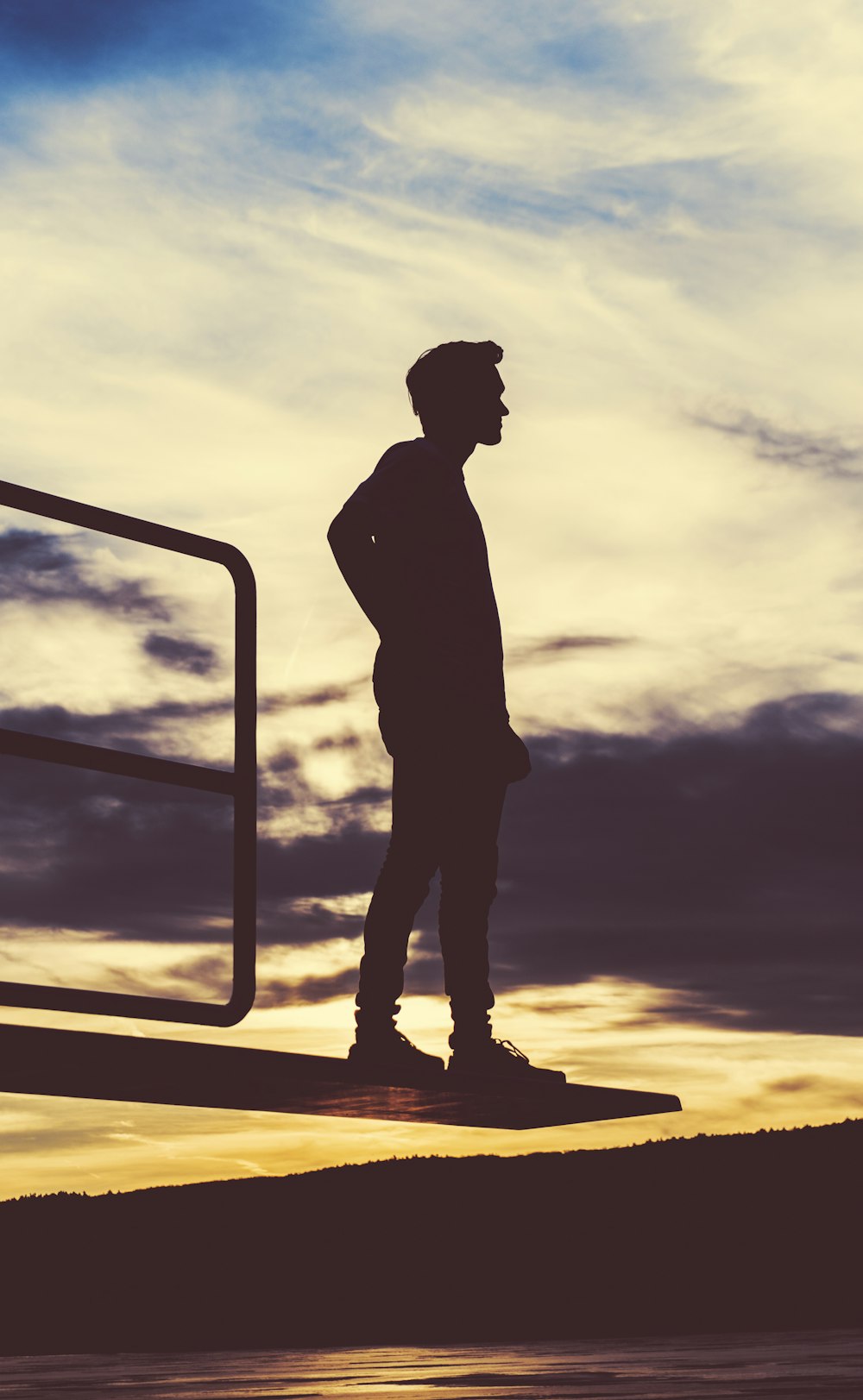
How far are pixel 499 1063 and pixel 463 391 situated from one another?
241 cm

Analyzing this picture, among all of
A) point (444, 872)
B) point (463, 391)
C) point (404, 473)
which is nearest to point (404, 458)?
point (404, 473)

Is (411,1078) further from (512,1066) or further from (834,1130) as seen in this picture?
(834,1130)

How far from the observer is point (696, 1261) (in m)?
10.5

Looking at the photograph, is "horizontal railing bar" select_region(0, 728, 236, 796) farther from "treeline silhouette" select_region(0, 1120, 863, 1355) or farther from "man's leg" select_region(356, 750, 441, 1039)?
"treeline silhouette" select_region(0, 1120, 863, 1355)

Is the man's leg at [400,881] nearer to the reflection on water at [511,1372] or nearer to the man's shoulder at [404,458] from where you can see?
the man's shoulder at [404,458]

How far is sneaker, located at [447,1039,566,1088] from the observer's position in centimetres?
529

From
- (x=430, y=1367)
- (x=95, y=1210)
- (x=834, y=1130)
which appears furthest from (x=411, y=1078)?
(x=95, y=1210)

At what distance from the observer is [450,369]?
5.73 metres

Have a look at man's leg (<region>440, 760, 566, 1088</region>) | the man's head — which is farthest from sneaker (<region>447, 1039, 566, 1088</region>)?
the man's head

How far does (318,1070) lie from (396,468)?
6.98 ft

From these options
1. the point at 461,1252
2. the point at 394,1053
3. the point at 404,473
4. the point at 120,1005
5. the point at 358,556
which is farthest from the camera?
the point at 461,1252

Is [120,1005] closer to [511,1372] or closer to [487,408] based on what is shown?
[511,1372]

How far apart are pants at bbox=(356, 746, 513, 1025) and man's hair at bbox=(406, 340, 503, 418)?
4.37 ft

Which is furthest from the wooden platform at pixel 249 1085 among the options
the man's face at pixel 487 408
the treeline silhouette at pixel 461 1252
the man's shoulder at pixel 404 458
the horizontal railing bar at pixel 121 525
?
the treeline silhouette at pixel 461 1252
